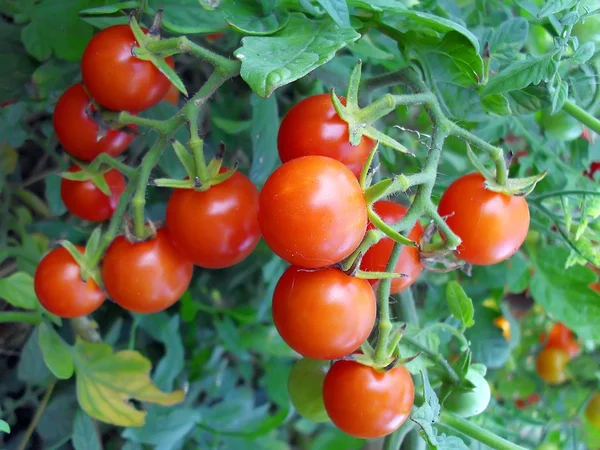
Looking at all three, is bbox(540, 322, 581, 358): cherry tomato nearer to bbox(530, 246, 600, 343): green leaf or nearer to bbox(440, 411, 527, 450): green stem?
bbox(530, 246, 600, 343): green leaf

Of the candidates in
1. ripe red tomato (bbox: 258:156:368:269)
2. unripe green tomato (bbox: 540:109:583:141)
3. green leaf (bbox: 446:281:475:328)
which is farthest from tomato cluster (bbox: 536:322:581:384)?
ripe red tomato (bbox: 258:156:368:269)

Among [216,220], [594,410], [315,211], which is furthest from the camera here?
[594,410]

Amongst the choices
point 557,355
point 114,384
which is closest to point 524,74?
point 114,384

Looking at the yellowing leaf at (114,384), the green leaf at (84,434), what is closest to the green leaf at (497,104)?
the yellowing leaf at (114,384)

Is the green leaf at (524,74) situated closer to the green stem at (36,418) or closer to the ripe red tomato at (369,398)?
the ripe red tomato at (369,398)

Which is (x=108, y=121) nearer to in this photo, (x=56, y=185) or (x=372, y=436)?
(x=56, y=185)

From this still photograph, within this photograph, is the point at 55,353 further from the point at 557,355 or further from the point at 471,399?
the point at 557,355

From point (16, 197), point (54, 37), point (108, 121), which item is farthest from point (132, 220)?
point (16, 197)
